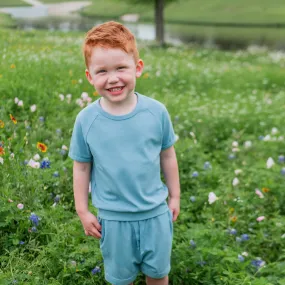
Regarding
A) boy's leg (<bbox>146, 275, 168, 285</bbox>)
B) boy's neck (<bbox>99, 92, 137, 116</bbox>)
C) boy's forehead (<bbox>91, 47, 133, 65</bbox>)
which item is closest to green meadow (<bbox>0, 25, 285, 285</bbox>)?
boy's leg (<bbox>146, 275, 168, 285</bbox>)

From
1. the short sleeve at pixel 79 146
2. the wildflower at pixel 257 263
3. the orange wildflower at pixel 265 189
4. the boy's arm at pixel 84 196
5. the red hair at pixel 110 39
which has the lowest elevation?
the wildflower at pixel 257 263

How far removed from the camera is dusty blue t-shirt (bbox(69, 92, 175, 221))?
242 centimetres

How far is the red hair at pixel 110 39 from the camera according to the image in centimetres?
229

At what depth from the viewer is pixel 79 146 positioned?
2.50 meters

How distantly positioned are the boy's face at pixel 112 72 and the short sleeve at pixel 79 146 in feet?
0.81

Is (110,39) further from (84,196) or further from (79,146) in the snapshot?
(84,196)

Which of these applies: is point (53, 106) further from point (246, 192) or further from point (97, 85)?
point (97, 85)

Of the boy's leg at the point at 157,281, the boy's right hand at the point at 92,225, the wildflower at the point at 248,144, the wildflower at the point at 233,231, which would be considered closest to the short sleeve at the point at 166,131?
the boy's right hand at the point at 92,225

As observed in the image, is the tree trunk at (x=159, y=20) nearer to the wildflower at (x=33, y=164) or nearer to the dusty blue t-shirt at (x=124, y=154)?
the wildflower at (x=33, y=164)

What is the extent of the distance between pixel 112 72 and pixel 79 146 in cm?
47

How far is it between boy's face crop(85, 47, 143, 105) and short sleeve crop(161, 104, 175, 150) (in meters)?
0.28

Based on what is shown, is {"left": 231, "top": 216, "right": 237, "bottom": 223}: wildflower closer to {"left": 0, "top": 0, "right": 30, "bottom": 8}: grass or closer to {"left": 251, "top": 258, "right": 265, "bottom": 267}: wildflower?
{"left": 251, "top": 258, "right": 265, "bottom": 267}: wildflower

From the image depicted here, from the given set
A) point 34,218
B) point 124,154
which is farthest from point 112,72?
point 34,218

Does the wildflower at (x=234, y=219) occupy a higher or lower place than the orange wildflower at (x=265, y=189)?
lower
